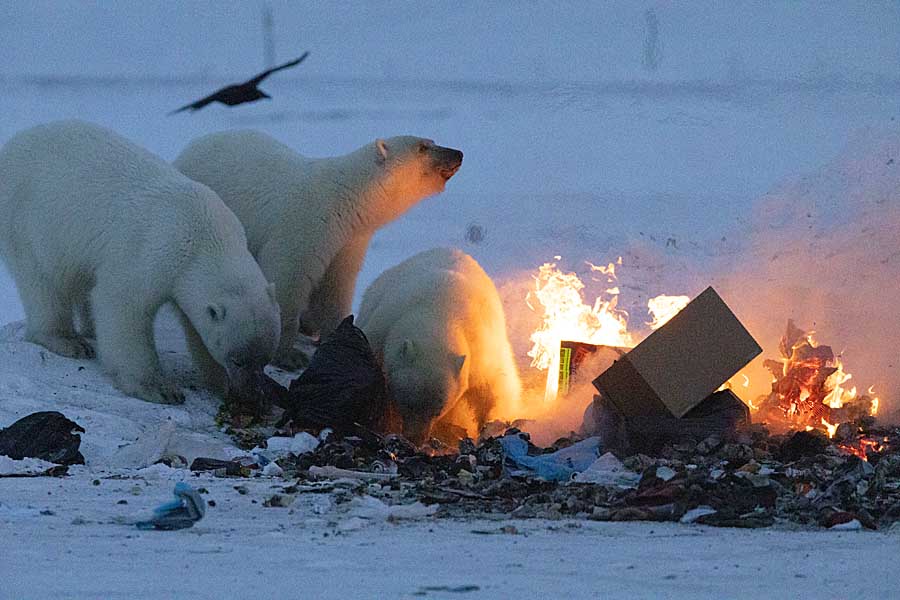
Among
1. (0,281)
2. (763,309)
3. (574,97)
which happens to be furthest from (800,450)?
(0,281)

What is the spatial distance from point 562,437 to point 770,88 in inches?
308

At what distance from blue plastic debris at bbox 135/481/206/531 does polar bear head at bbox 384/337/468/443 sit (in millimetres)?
2655

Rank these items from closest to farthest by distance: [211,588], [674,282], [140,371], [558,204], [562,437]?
[211,588], [562,437], [140,371], [674,282], [558,204]

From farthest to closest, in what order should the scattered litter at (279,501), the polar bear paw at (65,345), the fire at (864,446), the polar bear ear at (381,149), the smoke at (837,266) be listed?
the polar bear ear at (381,149)
the smoke at (837,266)
the polar bear paw at (65,345)
the fire at (864,446)
the scattered litter at (279,501)

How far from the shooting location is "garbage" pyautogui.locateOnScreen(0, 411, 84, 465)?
5312 millimetres

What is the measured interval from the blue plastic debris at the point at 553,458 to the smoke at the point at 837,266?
1827 millimetres

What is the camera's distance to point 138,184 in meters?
7.16

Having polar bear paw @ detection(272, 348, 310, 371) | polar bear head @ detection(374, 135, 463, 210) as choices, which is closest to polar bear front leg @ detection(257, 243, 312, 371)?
polar bear paw @ detection(272, 348, 310, 371)

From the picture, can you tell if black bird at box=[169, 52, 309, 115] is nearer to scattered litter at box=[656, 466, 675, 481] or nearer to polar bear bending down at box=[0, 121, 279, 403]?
polar bear bending down at box=[0, 121, 279, 403]

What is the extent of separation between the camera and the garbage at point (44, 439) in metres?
5.31

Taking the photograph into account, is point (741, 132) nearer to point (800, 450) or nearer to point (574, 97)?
point (574, 97)

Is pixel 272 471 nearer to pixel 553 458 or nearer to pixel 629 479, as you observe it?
pixel 553 458

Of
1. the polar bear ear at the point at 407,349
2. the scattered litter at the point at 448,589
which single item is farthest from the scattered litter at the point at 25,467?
the scattered litter at the point at 448,589

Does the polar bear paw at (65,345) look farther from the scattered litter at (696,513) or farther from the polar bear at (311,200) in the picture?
the scattered litter at (696,513)
